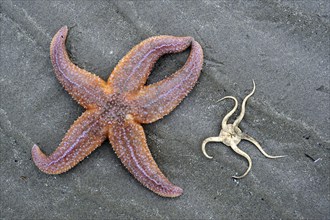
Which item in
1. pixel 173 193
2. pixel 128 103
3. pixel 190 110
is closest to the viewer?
pixel 128 103

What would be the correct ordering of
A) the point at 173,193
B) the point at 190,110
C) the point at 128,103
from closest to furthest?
the point at 128,103, the point at 173,193, the point at 190,110

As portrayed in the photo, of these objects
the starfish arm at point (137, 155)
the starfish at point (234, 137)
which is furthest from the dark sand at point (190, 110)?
the starfish arm at point (137, 155)

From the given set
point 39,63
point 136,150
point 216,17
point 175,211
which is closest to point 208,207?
point 175,211

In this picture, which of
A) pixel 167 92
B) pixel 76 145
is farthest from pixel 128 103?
pixel 76 145

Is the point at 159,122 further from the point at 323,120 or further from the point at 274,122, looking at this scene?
the point at 323,120

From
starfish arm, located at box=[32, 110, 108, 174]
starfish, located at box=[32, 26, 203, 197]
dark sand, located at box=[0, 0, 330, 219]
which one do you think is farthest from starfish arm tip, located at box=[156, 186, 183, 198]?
starfish arm, located at box=[32, 110, 108, 174]

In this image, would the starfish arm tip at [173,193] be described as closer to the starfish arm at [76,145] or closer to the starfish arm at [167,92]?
the starfish arm at [167,92]

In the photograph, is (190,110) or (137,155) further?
(190,110)

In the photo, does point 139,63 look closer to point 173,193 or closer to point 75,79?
point 75,79
